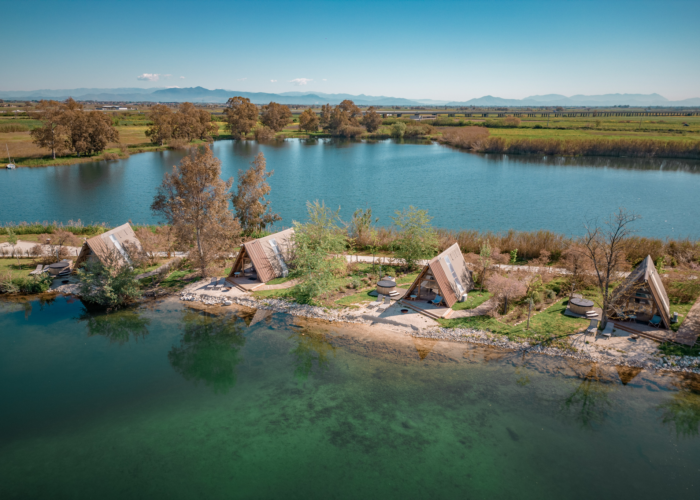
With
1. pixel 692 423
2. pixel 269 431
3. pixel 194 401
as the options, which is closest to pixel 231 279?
pixel 194 401

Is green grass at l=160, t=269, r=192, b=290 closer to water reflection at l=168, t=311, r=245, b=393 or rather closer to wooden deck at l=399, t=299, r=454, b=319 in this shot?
water reflection at l=168, t=311, r=245, b=393

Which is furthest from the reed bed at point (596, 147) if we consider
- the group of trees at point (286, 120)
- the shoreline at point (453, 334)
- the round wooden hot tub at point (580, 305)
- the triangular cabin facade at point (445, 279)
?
the shoreline at point (453, 334)

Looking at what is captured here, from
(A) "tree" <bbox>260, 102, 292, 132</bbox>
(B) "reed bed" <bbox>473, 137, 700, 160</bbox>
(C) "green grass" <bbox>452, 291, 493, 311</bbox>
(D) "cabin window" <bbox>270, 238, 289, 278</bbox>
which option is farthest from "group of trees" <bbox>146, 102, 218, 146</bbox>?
(C) "green grass" <bbox>452, 291, 493, 311</bbox>

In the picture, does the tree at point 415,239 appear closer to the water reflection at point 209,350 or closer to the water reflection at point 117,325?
the water reflection at point 209,350

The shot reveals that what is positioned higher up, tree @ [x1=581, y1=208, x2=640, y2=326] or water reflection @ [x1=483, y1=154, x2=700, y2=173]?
water reflection @ [x1=483, y1=154, x2=700, y2=173]

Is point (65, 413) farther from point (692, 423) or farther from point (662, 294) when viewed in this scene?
point (662, 294)
